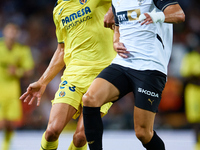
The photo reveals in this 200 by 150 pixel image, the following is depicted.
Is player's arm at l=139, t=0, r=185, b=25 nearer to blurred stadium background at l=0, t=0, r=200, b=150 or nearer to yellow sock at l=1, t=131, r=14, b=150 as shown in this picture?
yellow sock at l=1, t=131, r=14, b=150

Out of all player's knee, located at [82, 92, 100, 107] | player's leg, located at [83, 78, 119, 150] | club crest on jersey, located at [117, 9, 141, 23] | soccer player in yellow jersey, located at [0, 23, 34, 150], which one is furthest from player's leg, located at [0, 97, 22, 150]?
club crest on jersey, located at [117, 9, 141, 23]

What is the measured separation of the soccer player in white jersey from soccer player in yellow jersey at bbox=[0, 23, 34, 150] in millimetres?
4071

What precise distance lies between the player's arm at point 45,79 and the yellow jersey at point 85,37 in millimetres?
118

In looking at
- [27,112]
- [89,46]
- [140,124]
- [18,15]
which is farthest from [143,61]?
[18,15]

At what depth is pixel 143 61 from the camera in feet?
10.7

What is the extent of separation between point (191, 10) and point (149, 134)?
33.4 feet

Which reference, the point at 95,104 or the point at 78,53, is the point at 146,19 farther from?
the point at 78,53

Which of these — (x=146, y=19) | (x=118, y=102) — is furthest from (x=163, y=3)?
(x=118, y=102)

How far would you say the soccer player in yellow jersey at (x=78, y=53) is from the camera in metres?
3.86

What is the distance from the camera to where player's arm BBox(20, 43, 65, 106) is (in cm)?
391

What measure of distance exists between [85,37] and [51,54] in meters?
6.95

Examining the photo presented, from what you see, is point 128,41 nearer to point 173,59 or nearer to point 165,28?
point 165,28

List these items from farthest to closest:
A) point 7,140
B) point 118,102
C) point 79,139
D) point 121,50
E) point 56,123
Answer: point 118,102
point 7,140
point 79,139
point 56,123
point 121,50

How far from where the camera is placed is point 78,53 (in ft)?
13.2
